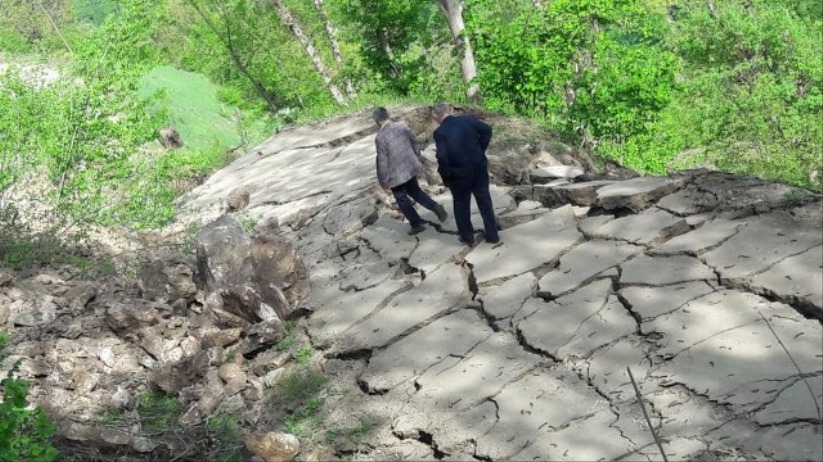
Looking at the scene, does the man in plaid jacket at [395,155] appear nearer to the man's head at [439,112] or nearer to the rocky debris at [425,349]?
the man's head at [439,112]

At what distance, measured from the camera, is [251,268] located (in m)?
8.64

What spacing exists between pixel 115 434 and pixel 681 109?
3081cm

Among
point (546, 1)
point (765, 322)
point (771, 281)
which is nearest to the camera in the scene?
point (765, 322)

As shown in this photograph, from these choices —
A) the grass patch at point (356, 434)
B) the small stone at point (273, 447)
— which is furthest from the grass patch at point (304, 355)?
the small stone at point (273, 447)

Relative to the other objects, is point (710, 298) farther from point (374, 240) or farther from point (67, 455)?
point (67, 455)

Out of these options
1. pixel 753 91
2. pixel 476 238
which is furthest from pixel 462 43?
pixel 753 91

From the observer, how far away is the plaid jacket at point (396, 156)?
344 inches

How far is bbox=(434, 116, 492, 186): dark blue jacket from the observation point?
7727mm

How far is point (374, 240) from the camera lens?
9.38 metres

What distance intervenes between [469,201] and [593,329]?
2192mm

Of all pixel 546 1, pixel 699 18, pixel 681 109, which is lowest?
pixel 681 109

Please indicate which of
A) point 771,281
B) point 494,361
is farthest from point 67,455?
point 771,281

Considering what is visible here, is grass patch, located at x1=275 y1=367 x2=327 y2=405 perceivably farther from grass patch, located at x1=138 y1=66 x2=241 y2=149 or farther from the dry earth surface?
grass patch, located at x1=138 y1=66 x2=241 y2=149

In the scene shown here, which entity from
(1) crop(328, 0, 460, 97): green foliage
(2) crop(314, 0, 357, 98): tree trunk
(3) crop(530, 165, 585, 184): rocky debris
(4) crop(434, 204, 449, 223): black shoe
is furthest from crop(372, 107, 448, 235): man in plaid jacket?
(2) crop(314, 0, 357, 98): tree trunk
